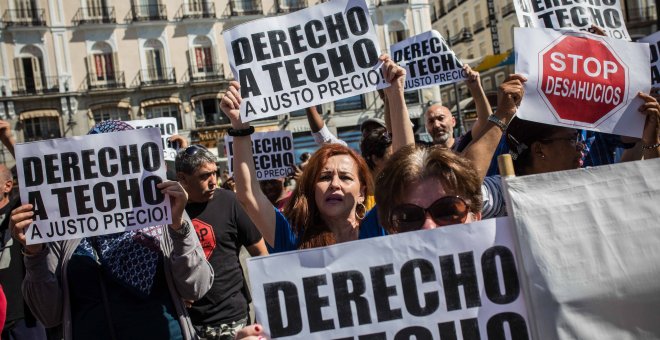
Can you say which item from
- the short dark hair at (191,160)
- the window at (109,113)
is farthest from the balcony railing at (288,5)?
the short dark hair at (191,160)

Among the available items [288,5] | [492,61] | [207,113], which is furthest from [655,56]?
[288,5]

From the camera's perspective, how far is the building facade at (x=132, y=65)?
34.6m

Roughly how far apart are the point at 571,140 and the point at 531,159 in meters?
0.21

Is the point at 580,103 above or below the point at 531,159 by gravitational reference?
above

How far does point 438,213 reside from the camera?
2127 mm

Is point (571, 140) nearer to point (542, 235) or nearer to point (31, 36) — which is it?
point (542, 235)

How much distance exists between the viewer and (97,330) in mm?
2910

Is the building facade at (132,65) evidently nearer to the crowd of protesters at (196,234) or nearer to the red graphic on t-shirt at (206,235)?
the red graphic on t-shirt at (206,235)

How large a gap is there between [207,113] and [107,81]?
219 inches

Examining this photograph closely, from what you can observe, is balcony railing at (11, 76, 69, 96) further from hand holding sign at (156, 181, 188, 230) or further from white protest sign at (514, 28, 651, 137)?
white protest sign at (514, 28, 651, 137)

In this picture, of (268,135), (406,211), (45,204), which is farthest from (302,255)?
(268,135)

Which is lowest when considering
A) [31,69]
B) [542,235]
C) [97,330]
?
[97,330]

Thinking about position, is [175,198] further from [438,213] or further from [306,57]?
[438,213]

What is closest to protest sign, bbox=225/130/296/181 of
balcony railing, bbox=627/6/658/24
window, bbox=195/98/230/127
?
window, bbox=195/98/230/127
